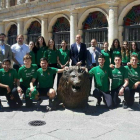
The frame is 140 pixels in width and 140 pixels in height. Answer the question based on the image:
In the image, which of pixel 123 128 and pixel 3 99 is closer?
pixel 123 128

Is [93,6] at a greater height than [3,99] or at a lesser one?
greater

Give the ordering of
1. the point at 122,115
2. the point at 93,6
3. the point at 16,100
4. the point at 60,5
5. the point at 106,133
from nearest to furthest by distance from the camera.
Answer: the point at 106,133 < the point at 122,115 < the point at 16,100 < the point at 93,6 < the point at 60,5

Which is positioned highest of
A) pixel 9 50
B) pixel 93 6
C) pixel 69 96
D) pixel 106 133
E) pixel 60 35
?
pixel 93 6

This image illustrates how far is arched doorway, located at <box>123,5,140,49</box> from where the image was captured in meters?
13.4

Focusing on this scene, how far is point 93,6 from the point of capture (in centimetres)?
1494

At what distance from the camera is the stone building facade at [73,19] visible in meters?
13.8

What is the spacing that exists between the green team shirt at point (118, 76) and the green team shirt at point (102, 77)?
16 cm

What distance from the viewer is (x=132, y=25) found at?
1362 cm

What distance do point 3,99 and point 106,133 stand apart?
415 cm

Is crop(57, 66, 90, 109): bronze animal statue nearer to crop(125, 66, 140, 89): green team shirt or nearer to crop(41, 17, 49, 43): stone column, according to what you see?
crop(125, 66, 140, 89): green team shirt

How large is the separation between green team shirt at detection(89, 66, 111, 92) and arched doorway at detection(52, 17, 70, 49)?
11551mm

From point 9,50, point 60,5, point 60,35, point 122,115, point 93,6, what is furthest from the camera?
point 60,35

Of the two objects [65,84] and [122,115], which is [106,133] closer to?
[122,115]

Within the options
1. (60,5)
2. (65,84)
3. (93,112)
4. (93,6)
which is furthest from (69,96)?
(60,5)
